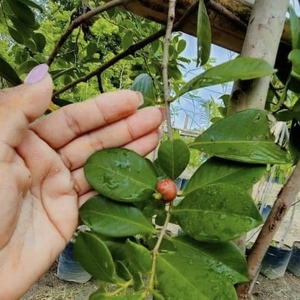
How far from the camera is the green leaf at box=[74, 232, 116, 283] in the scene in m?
0.25

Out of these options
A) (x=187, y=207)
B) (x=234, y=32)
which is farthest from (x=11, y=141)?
(x=234, y=32)

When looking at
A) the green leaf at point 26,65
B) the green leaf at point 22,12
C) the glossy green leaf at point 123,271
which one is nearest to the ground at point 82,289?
the green leaf at point 26,65

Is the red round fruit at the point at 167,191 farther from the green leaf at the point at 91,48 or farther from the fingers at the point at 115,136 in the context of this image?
the green leaf at the point at 91,48

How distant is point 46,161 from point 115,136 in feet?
0.23

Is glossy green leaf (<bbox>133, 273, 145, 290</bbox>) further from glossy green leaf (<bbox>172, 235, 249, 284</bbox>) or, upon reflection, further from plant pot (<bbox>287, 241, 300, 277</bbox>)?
plant pot (<bbox>287, 241, 300, 277</bbox>)

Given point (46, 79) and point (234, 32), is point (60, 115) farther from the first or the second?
point (234, 32)

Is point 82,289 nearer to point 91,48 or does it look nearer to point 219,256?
point 91,48

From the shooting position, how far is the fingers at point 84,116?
350 millimetres

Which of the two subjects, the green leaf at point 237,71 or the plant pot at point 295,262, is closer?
the green leaf at point 237,71

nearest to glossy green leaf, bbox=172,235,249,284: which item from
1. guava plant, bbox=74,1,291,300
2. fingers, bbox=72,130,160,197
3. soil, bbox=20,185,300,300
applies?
guava plant, bbox=74,1,291,300

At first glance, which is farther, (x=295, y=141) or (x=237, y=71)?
(x=295, y=141)

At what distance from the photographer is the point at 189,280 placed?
8.9 inches

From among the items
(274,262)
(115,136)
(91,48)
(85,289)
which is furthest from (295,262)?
(115,136)

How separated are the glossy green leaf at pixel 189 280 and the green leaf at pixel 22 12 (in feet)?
1.67
